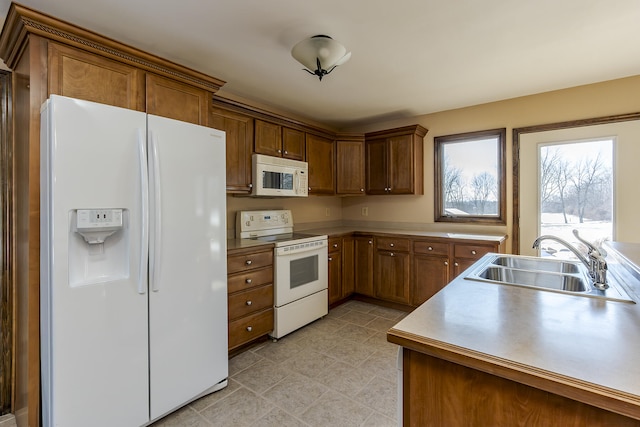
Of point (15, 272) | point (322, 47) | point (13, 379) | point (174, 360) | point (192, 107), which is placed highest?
point (322, 47)

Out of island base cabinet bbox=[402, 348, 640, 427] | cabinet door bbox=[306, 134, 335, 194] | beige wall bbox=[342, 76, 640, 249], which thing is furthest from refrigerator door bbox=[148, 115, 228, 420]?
beige wall bbox=[342, 76, 640, 249]

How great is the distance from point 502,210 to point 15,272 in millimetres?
4224

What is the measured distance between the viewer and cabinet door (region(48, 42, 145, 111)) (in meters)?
1.57

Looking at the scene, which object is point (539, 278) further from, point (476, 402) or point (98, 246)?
point (98, 246)

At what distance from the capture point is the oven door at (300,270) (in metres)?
2.83

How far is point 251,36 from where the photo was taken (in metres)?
2.05

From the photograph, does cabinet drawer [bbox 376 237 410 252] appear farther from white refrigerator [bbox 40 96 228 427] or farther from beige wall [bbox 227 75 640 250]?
white refrigerator [bbox 40 96 228 427]

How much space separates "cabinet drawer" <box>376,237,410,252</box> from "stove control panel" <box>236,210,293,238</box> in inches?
44.1

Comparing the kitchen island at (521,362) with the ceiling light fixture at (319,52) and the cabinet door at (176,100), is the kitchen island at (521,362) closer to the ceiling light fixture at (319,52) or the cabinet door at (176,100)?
the ceiling light fixture at (319,52)

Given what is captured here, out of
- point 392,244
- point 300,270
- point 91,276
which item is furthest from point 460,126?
point 91,276

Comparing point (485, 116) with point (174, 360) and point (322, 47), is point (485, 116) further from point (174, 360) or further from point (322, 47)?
point (174, 360)

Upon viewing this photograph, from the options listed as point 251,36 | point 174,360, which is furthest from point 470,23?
point 174,360

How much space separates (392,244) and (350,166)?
1218 millimetres

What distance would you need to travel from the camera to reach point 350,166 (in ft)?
13.3
